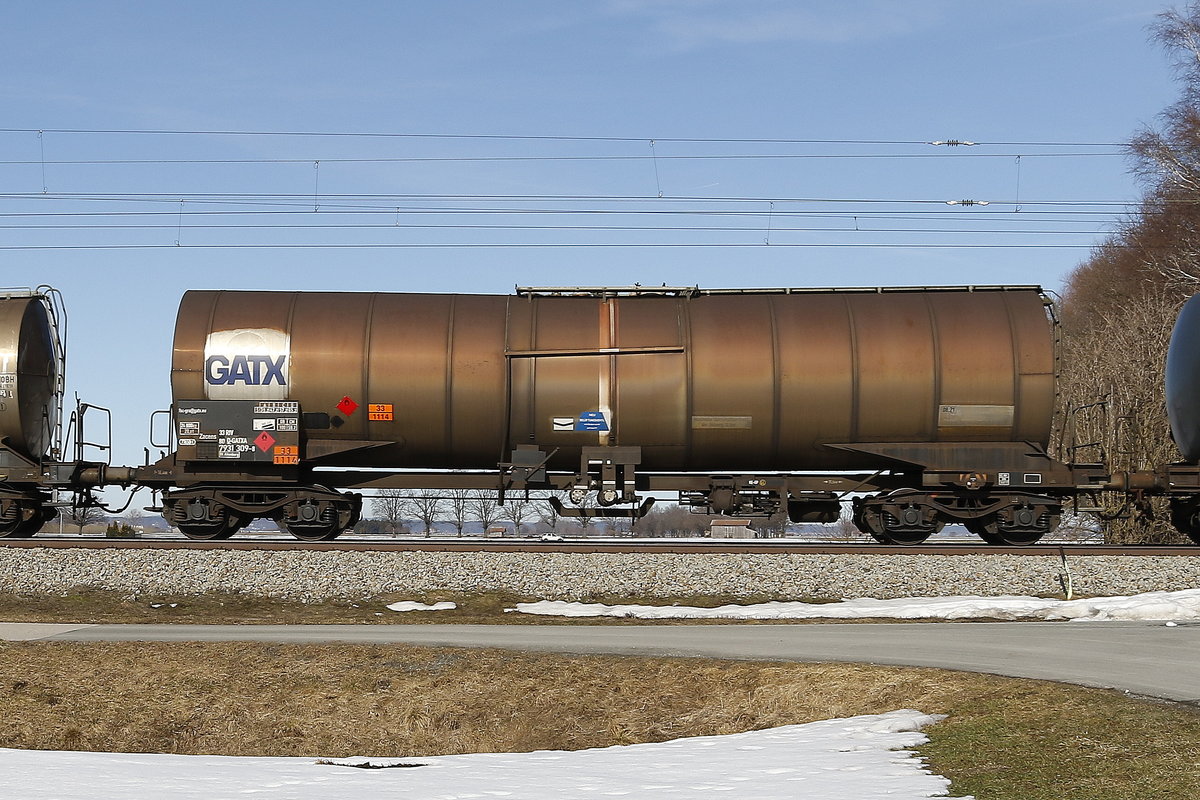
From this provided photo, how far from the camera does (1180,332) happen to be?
20.2 metres

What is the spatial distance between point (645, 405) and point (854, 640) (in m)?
7.11

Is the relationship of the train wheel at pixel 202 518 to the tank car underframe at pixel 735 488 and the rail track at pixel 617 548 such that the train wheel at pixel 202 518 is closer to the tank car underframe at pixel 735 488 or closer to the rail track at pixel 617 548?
the tank car underframe at pixel 735 488

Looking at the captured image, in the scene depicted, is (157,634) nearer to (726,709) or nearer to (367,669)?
(367,669)

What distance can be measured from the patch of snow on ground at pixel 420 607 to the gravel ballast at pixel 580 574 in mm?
516

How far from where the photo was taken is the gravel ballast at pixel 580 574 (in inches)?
635

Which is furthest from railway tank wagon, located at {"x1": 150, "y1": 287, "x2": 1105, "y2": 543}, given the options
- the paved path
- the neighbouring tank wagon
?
the paved path

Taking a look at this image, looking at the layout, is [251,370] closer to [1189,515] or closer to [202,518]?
[202,518]

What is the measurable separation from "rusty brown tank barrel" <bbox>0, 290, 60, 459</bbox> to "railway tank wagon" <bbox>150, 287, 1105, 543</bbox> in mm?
2887

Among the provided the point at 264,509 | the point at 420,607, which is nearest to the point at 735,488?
the point at 420,607

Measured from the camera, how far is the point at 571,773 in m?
7.73

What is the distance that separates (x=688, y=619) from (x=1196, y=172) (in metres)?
28.7

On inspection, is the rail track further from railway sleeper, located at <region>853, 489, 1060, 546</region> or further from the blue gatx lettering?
the blue gatx lettering

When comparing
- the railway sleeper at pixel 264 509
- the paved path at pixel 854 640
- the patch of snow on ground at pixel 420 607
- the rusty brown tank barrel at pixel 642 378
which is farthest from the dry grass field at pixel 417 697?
the rusty brown tank barrel at pixel 642 378

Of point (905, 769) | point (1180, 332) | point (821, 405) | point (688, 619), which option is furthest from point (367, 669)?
point (1180, 332)
